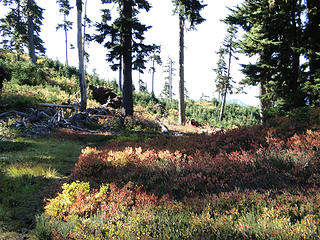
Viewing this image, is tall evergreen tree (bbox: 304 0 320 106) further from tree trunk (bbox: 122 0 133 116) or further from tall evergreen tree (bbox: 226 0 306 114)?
tree trunk (bbox: 122 0 133 116)

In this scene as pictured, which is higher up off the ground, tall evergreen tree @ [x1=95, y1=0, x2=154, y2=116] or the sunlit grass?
tall evergreen tree @ [x1=95, y1=0, x2=154, y2=116]

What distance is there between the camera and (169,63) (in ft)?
206

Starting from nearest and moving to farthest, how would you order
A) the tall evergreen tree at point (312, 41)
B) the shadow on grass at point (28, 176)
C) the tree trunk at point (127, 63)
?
the shadow on grass at point (28, 176) → the tall evergreen tree at point (312, 41) → the tree trunk at point (127, 63)

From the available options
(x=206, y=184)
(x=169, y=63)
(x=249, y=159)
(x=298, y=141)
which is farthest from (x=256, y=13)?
(x=169, y=63)

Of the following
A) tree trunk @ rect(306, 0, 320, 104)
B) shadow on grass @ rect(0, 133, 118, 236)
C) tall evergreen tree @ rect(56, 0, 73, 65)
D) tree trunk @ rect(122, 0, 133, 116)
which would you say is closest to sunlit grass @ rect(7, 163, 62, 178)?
shadow on grass @ rect(0, 133, 118, 236)

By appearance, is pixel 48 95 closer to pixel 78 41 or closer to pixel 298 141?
pixel 78 41

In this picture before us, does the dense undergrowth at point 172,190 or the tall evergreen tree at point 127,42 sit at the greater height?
the tall evergreen tree at point 127,42

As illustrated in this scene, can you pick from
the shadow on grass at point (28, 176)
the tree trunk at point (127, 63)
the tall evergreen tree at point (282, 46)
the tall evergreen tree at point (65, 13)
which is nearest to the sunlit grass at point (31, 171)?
the shadow on grass at point (28, 176)

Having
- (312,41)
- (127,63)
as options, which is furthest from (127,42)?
(312,41)

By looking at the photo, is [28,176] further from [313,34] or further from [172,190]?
[313,34]

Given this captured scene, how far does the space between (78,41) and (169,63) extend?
164 feet

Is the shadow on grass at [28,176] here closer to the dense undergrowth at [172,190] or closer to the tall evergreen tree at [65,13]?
the dense undergrowth at [172,190]

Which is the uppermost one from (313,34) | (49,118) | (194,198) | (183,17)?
(183,17)

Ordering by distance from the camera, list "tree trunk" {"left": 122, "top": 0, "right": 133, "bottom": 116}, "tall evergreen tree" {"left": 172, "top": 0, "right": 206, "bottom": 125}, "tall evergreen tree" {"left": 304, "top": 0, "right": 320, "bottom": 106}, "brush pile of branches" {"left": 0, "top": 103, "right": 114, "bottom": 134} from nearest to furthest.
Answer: "tall evergreen tree" {"left": 304, "top": 0, "right": 320, "bottom": 106}
"brush pile of branches" {"left": 0, "top": 103, "right": 114, "bottom": 134}
"tree trunk" {"left": 122, "top": 0, "right": 133, "bottom": 116}
"tall evergreen tree" {"left": 172, "top": 0, "right": 206, "bottom": 125}
